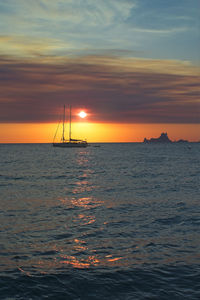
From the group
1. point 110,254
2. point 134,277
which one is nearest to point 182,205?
point 110,254

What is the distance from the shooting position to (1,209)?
23.2 meters

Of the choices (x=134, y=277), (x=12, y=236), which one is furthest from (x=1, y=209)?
(x=134, y=277)

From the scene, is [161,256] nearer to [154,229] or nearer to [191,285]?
[191,285]

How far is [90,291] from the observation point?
9.88 metres

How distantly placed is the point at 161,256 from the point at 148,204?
12.5 metres

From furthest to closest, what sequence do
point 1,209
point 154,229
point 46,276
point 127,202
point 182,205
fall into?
point 127,202 < point 182,205 < point 1,209 < point 154,229 < point 46,276

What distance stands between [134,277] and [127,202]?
51.3 feet

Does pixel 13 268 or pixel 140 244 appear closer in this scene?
pixel 13 268

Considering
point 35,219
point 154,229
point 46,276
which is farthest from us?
point 35,219

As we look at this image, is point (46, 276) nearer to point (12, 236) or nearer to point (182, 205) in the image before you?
point (12, 236)

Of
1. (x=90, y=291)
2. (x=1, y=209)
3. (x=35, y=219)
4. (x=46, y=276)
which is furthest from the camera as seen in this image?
(x=1, y=209)

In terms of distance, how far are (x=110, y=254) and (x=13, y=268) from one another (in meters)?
4.02

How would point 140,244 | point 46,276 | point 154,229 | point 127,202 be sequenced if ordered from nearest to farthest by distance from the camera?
point 46,276 → point 140,244 → point 154,229 → point 127,202

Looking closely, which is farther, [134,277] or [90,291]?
[134,277]
